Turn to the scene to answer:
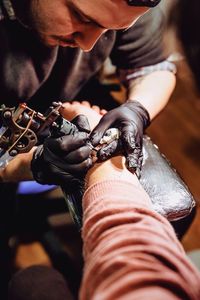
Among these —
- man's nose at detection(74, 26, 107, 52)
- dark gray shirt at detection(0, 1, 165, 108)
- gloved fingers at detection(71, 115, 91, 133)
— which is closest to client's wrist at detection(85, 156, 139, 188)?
gloved fingers at detection(71, 115, 91, 133)

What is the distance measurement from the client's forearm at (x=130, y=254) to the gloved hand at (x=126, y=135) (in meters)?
0.23

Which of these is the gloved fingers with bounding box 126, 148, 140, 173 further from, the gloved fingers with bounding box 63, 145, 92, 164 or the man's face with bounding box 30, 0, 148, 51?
the man's face with bounding box 30, 0, 148, 51

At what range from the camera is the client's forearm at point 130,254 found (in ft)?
2.42

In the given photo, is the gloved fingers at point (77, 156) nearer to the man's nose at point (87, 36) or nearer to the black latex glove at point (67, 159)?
the black latex glove at point (67, 159)

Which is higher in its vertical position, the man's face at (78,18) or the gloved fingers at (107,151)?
the man's face at (78,18)

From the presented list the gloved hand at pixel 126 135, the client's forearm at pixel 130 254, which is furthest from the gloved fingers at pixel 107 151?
the client's forearm at pixel 130 254

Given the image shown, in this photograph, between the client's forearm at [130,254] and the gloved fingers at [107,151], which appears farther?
the gloved fingers at [107,151]

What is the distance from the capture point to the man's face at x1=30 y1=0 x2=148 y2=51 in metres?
1.19

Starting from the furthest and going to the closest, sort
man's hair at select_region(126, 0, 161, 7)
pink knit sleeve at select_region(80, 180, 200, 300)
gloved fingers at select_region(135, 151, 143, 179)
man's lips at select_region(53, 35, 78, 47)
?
man's lips at select_region(53, 35, 78, 47) → gloved fingers at select_region(135, 151, 143, 179) → man's hair at select_region(126, 0, 161, 7) → pink knit sleeve at select_region(80, 180, 200, 300)

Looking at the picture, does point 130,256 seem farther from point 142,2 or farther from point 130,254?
point 142,2

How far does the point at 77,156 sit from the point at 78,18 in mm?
412

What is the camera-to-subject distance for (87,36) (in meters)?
1.35

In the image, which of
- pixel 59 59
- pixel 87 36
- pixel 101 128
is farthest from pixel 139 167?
pixel 59 59

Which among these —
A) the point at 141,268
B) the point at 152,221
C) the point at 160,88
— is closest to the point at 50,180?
the point at 152,221
